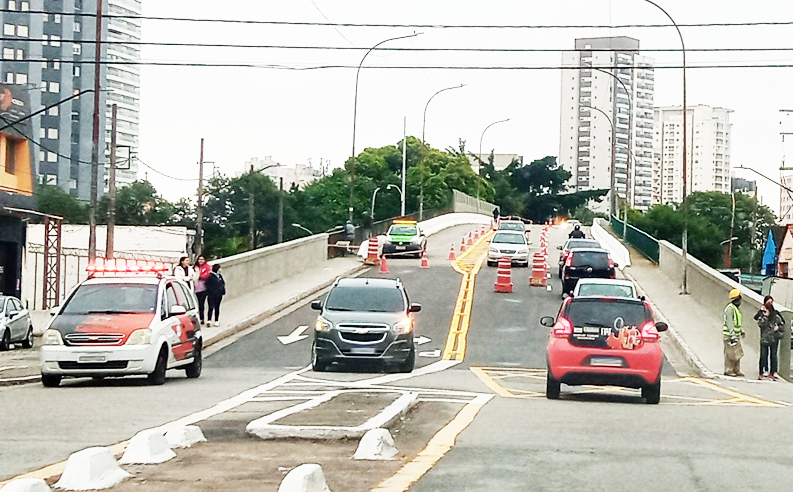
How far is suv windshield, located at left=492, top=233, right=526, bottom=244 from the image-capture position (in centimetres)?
5050

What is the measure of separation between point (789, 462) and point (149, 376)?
35.1 feet

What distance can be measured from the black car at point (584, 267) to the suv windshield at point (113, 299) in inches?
845

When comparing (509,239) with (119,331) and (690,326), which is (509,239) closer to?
(690,326)

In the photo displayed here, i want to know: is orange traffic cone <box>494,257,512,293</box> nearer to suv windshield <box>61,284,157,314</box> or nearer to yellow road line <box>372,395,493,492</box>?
suv windshield <box>61,284,157,314</box>

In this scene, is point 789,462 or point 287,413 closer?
point 789,462

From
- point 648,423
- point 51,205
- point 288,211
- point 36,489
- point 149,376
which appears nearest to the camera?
point 36,489

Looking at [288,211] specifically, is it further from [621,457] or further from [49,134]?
[621,457]

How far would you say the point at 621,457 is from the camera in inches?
388

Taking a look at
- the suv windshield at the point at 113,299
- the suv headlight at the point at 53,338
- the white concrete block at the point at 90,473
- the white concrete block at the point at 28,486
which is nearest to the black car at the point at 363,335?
the suv windshield at the point at 113,299

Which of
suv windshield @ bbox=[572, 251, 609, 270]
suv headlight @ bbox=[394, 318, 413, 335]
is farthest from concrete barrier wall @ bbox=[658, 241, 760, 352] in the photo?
suv headlight @ bbox=[394, 318, 413, 335]

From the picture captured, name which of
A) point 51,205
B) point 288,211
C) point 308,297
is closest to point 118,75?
point 288,211

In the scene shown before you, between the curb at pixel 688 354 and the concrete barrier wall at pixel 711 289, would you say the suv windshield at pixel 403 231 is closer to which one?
the concrete barrier wall at pixel 711 289

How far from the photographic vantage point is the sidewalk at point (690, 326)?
2639cm

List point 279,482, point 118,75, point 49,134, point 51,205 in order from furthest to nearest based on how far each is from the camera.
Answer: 1. point 118,75
2. point 49,134
3. point 51,205
4. point 279,482
